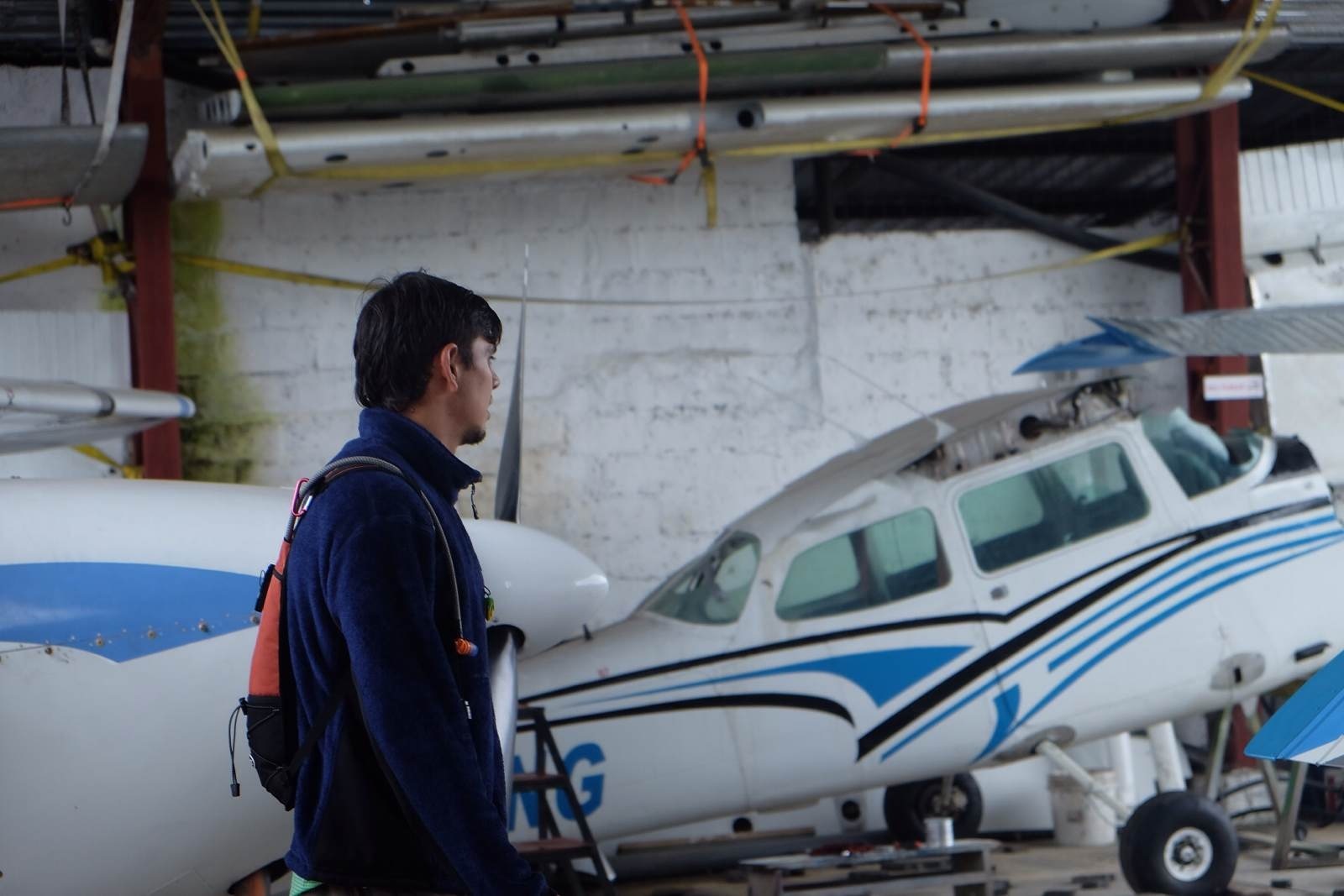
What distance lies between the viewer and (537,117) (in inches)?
320

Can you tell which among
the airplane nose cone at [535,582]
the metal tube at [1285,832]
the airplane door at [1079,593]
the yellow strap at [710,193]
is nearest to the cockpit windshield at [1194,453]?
the airplane door at [1079,593]

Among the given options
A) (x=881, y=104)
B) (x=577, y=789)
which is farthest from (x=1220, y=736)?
(x=881, y=104)

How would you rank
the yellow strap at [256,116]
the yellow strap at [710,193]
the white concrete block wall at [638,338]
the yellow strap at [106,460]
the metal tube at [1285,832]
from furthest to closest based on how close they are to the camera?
the white concrete block wall at [638,338] → the yellow strap at [710,193] → the yellow strap at [106,460] → the yellow strap at [256,116] → the metal tube at [1285,832]

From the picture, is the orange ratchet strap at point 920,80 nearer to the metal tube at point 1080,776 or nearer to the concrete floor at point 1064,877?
the metal tube at point 1080,776

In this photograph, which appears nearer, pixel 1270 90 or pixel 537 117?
pixel 537 117

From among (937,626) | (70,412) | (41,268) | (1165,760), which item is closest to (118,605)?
(70,412)

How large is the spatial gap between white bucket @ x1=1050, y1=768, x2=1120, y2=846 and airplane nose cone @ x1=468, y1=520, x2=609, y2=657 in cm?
477

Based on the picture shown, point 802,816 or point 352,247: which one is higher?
point 352,247

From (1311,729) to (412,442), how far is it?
2.14 meters

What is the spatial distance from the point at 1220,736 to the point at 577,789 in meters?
3.01

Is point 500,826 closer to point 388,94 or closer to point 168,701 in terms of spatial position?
point 168,701

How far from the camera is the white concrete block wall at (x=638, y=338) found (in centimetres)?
912

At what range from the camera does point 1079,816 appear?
848cm

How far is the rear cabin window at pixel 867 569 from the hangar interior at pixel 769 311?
0.02 meters
